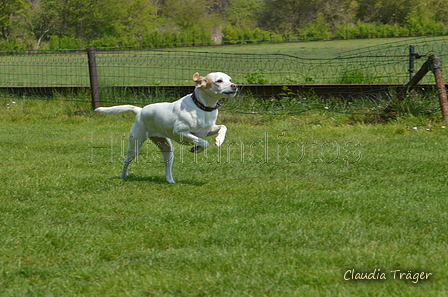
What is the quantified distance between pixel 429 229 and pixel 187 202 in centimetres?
229

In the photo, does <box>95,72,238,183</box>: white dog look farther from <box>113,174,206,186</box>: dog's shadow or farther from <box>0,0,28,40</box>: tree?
<box>0,0,28,40</box>: tree

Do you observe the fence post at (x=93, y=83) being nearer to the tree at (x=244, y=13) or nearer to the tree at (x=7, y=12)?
the tree at (x=7, y=12)

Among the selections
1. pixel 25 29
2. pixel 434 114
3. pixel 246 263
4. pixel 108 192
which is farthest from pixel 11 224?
pixel 25 29

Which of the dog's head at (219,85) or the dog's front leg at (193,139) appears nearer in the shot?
the dog's head at (219,85)

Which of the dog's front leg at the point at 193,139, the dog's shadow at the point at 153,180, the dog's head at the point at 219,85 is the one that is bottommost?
the dog's shadow at the point at 153,180

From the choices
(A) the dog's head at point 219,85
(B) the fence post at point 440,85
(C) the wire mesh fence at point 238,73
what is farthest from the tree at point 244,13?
(A) the dog's head at point 219,85

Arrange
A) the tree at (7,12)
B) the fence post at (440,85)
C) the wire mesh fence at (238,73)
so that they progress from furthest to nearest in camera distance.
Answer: the tree at (7,12) < the wire mesh fence at (238,73) < the fence post at (440,85)

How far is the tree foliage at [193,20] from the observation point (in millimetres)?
49406

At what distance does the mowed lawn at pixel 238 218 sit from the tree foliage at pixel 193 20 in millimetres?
38729

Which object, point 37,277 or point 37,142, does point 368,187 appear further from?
point 37,142

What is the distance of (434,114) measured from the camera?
895cm

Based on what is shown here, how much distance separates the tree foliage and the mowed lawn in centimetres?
3873

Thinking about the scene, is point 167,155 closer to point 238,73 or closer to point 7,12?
point 238,73

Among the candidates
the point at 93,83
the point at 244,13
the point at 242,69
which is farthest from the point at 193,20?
the point at 93,83
